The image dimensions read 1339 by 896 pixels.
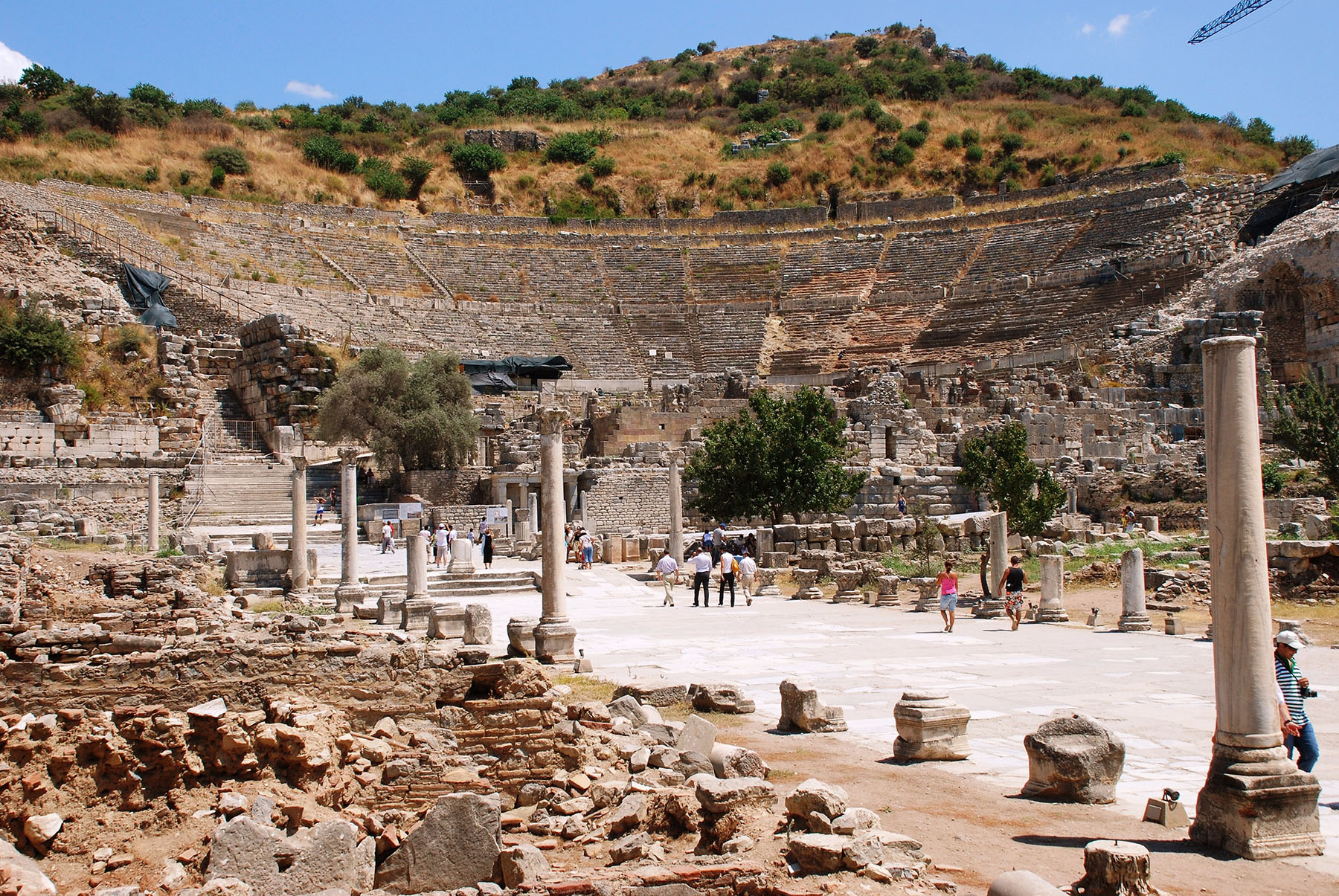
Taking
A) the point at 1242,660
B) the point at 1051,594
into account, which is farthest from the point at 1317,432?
the point at 1242,660

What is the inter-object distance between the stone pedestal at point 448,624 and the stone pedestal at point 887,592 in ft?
28.1

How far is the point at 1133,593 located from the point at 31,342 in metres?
33.3

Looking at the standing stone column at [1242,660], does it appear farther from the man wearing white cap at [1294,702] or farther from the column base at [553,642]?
the column base at [553,642]

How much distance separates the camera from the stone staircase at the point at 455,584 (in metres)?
20.8

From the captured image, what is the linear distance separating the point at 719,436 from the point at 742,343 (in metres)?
22.7

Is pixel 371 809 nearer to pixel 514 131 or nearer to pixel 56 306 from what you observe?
pixel 56 306

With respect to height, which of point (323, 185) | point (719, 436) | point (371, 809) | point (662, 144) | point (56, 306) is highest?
point (662, 144)

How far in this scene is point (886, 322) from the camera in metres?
51.8

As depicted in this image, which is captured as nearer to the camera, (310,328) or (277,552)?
(277,552)

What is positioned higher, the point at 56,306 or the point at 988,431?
the point at 56,306

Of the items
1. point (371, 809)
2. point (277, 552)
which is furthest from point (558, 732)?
point (277, 552)

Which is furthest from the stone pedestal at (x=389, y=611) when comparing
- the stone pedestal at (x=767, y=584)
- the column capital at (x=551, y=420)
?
the stone pedestal at (x=767, y=584)

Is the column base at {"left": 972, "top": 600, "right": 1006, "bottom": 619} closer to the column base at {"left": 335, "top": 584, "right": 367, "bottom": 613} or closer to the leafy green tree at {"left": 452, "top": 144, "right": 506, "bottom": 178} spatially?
the column base at {"left": 335, "top": 584, "right": 367, "bottom": 613}

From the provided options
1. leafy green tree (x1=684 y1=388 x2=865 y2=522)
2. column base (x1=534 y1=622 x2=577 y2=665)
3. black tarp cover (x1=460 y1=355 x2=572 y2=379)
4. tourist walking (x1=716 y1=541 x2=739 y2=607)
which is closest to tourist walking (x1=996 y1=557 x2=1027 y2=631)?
tourist walking (x1=716 y1=541 x2=739 y2=607)
